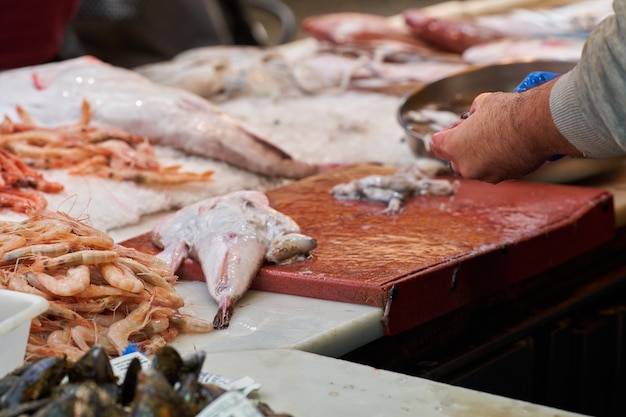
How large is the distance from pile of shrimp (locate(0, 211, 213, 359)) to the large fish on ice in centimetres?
147

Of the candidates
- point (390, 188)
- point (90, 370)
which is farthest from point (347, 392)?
point (390, 188)

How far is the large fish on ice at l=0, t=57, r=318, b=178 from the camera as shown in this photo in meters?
3.76

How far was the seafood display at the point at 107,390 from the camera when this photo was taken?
4.78ft

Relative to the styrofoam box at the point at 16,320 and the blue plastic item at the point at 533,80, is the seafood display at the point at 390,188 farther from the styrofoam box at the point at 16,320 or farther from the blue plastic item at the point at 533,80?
the styrofoam box at the point at 16,320

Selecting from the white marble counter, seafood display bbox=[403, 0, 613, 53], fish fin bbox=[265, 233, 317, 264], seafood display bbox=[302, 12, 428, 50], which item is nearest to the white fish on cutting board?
fish fin bbox=[265, 233, 317, 264]

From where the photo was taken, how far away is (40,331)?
2059 mm

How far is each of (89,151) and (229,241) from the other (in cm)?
121

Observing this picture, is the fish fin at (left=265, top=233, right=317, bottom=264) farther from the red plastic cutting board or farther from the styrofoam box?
the styrofoam box

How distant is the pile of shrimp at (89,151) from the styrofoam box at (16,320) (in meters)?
1.70

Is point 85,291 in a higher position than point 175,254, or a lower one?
higher

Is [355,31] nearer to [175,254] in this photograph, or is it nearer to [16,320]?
[175,254]

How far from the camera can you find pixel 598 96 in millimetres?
1894

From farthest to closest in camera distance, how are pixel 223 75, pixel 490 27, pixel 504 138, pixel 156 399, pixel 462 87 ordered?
1. pixel 490 27
2. pixel 223 75
3. pixel 462 87
4. pixel 504 138
5. pixel 156 399

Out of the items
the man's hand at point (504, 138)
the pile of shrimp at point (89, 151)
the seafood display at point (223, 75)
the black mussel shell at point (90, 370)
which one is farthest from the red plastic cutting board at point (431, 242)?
the seafood display at point (223, 75)
